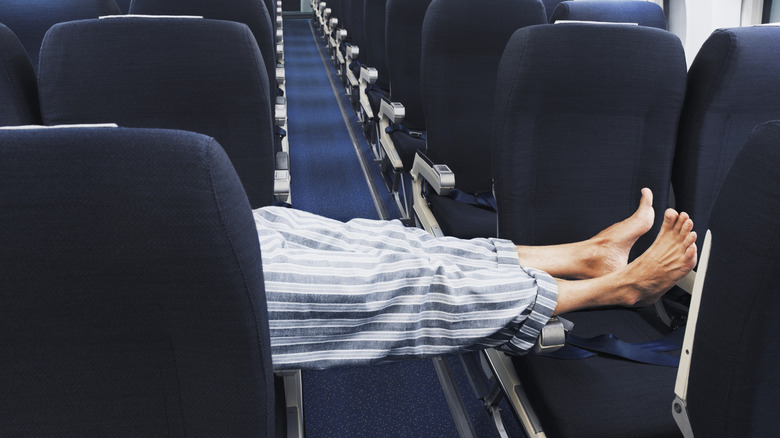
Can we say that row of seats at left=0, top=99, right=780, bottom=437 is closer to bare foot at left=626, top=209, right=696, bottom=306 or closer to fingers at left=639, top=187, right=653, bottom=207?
bare foot at left=626, top=209, right=696, bottom=306

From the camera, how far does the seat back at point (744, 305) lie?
2.38 ft

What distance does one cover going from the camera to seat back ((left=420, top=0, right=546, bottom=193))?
2074 millimetres

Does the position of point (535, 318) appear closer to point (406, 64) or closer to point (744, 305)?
point (744, 305)

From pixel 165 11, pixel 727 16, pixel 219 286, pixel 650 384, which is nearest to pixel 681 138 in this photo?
Result: pixel 650 384

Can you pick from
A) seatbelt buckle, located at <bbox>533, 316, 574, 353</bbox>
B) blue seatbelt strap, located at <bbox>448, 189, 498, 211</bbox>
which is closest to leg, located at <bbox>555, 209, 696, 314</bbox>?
seatbelt buckle, located at <bbox>533, 316, 574, 353</bbox>

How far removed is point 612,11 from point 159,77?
1.70m

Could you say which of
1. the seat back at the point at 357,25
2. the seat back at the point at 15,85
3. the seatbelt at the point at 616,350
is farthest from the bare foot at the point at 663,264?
the seat back at the point at 357,25

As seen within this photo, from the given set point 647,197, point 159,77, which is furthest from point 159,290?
point 647,197

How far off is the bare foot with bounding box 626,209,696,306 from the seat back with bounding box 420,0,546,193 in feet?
3.22

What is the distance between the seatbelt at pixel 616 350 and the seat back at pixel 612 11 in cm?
131

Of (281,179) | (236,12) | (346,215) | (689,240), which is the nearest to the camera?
(689,240)

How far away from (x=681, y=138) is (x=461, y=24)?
2.81 ft

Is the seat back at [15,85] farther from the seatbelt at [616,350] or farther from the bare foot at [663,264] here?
the bare foot at [663,264]

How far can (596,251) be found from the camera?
5.07 feet
